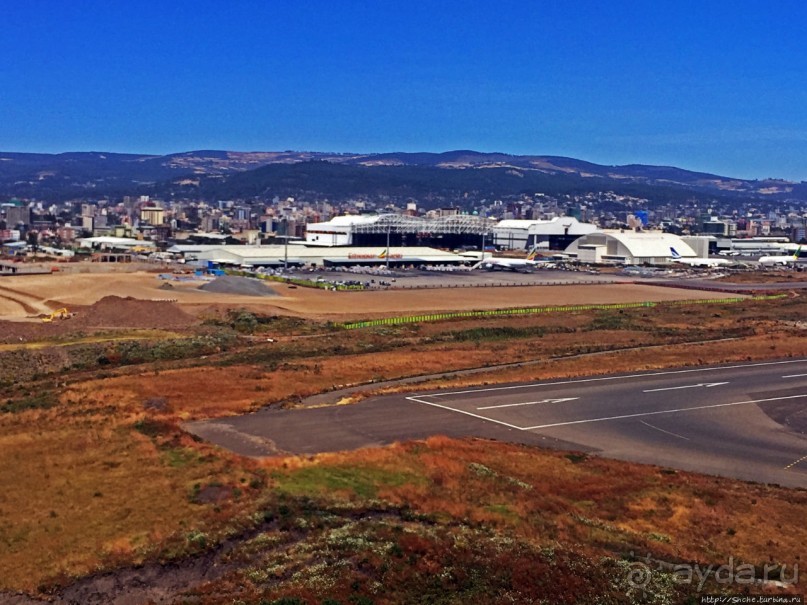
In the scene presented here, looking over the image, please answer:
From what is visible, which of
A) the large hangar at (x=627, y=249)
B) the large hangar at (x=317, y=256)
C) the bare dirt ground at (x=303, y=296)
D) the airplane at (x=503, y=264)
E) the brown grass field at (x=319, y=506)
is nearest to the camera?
the brown grass field at (x=319, y=506)

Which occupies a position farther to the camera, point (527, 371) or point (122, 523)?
point (527, 371)

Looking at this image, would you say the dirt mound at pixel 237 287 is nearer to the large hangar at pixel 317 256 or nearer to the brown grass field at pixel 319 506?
the large hangar at pixel 317 256

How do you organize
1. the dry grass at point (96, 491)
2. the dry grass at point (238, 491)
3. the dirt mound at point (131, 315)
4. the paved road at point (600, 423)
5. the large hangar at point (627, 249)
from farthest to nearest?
the large hangar at point (627, 249) < the dirt mound at point (131, 315) < the paved road at point (600, 423) < the dry grass at point (238, 491) < the dry grass at point (96, 491)

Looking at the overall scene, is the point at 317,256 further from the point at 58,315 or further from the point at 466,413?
the point at 466,413

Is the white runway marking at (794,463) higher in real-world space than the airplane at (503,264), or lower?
higher

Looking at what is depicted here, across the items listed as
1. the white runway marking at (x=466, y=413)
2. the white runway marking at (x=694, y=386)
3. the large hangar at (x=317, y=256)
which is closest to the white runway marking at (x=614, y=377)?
the white runway marking at (x=466, y=413)

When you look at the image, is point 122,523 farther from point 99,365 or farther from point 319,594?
point 99,365

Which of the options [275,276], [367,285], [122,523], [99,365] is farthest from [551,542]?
[275,276]
